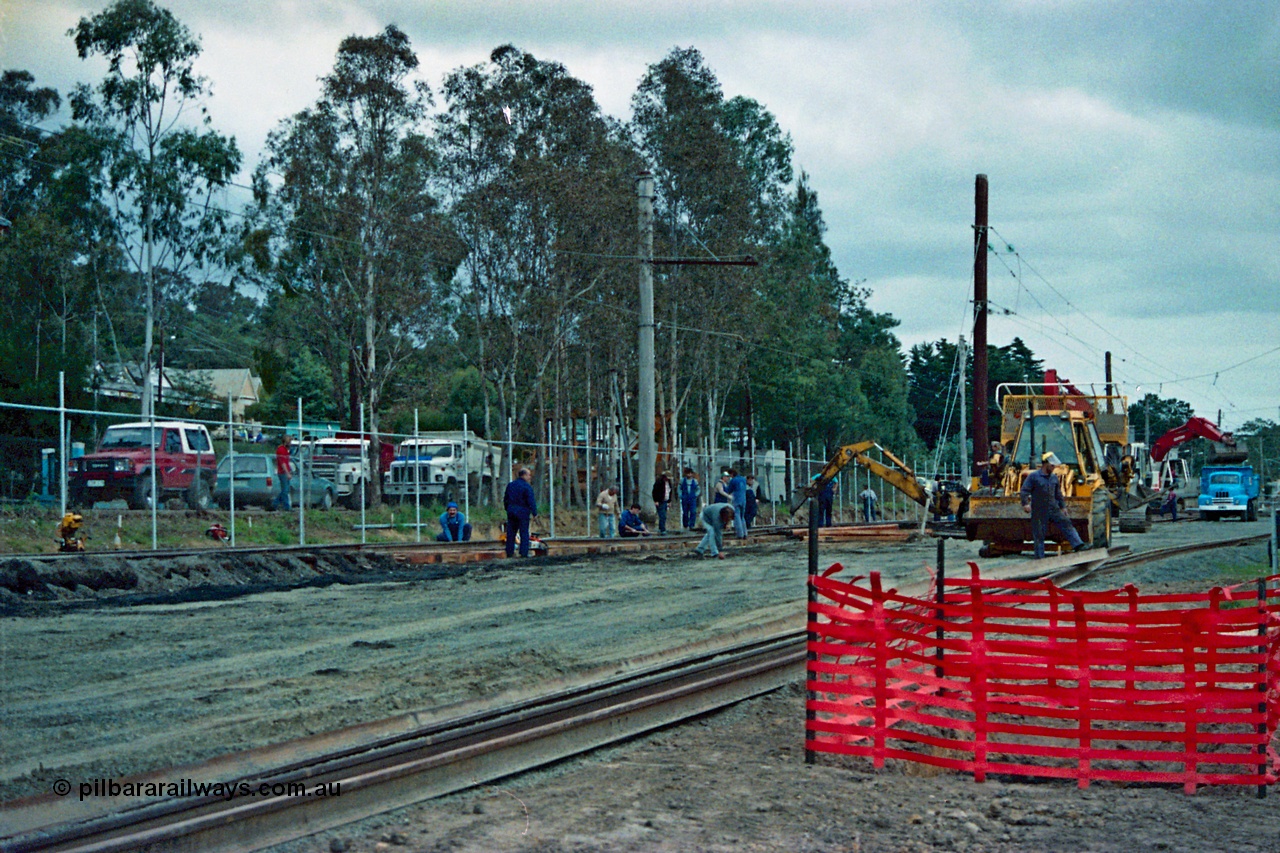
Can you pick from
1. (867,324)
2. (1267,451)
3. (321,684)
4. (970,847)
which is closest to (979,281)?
(321,684)

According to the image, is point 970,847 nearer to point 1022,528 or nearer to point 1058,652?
point 1058,652

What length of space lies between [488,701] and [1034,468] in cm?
1751

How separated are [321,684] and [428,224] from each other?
121 ft

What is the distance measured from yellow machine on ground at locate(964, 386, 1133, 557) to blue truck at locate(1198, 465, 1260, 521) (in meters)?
28.8

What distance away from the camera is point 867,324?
90.6m

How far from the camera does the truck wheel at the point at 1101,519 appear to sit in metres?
25.0

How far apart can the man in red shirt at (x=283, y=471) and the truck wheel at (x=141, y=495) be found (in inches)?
140

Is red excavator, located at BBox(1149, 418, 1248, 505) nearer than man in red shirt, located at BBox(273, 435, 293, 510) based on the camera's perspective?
No

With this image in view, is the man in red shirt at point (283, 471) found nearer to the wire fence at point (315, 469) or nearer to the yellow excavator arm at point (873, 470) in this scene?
the wire fence at point (315, 469)

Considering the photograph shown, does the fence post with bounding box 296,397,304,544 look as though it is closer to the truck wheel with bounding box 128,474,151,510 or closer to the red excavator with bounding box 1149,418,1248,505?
the truck wheel with bounding box 128,474,151,510

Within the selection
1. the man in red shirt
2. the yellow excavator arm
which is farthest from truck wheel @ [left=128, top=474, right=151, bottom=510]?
the yellow excavator arm

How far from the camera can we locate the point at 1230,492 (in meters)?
54.5

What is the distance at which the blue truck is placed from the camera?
54.4 meters

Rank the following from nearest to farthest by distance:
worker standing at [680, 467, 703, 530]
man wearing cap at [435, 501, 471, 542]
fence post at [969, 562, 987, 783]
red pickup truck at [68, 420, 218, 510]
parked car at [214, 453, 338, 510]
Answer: fence post at [969, 562, 987, 783] → red pickup truck at [68, 420, 218, 510] → parked car at [214, 453, 338, 510] → man wearing cap at [435, 501, 471, 542] → worker standing at [680, 467, 703, 530]
